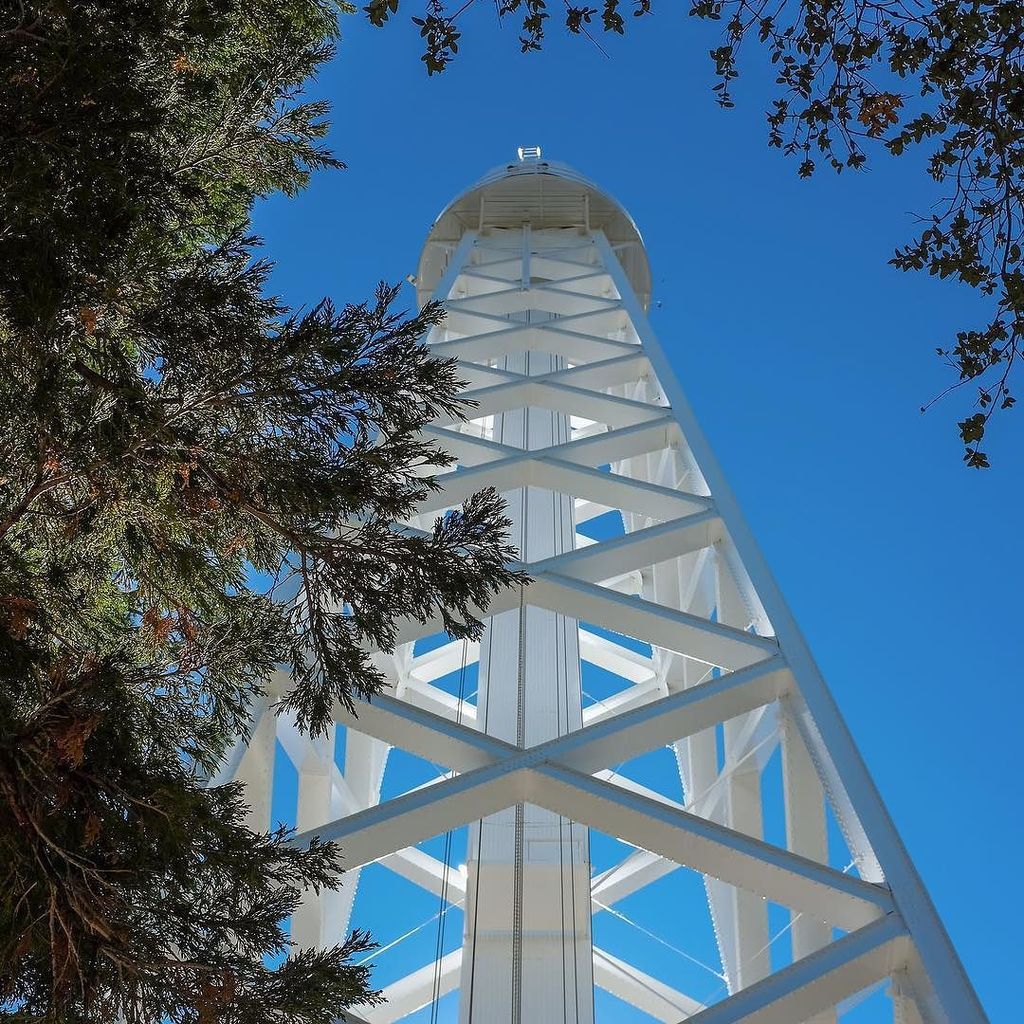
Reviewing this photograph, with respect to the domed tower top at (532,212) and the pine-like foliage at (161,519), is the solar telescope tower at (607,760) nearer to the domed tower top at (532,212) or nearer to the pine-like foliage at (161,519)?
the pine-like foliage at (161,519)

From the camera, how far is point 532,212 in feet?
53.7

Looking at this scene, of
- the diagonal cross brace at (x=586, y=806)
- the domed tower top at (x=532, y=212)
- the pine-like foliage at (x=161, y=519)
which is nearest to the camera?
the pine-like foliage at (x=161, y=519)

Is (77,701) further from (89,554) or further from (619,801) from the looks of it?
(619,801)

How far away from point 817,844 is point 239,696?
286 centimetres

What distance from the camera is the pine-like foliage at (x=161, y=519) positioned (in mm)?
3555

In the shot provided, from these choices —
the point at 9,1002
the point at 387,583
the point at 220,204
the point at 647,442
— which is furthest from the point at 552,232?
the point at 9,1002

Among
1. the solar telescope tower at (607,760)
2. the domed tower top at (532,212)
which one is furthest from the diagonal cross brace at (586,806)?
the domed tower top at (532,212)

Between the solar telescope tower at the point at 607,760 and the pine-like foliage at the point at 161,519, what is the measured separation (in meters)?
0.82

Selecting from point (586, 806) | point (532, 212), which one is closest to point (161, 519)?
point (586, 806)

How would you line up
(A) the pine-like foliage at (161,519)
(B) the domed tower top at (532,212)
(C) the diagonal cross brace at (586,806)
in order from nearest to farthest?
(A) the pine-like foliage at (161,519), (C) the diagonal cross brace at (586,806), (B) the domed tower top at (532,212)

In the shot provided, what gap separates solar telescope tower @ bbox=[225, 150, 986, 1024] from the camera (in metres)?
4.95

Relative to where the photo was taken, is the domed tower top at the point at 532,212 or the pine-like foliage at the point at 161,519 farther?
the domed tower top at the point at 532,212

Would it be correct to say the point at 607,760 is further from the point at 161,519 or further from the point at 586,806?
the point at 161,519

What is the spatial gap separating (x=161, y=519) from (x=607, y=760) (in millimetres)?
2406
